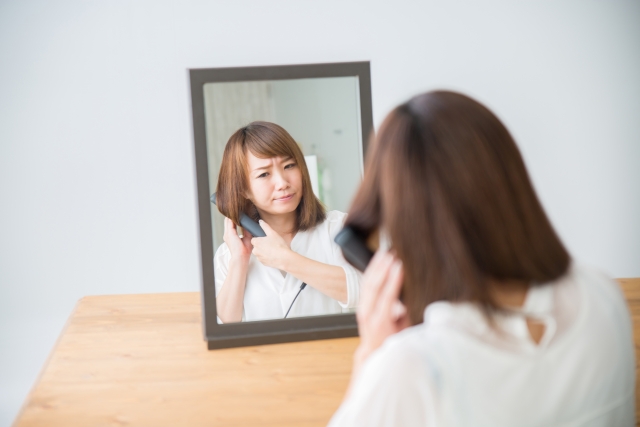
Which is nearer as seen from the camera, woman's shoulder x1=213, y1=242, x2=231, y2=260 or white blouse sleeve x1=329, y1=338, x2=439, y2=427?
white blouse sleeve x1=329, y1=338, x2=439, y2=427

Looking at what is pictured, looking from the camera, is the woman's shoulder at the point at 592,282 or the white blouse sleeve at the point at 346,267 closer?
the woman's shoulder at the point at 592,282

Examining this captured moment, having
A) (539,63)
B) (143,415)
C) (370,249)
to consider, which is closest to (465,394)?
(370,249)

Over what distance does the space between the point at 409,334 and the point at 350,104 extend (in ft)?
2.20

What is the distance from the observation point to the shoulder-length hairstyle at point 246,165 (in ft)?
3.74

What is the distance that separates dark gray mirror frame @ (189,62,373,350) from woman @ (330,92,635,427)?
503 millimetres

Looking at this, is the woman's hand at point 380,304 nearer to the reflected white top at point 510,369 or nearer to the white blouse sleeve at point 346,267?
the reflected white top at point 510,369

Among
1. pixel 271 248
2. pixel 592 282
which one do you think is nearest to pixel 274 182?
pixel 271 248

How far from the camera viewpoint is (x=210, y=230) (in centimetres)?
116

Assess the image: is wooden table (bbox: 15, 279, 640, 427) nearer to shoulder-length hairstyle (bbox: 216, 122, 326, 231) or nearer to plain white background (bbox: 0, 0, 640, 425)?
shoulder-length hairstyle (bbox: 216, 122, 326, 231)

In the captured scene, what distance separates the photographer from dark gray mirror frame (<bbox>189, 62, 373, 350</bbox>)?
113cm

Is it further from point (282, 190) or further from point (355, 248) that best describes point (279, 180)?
point (355, 248)

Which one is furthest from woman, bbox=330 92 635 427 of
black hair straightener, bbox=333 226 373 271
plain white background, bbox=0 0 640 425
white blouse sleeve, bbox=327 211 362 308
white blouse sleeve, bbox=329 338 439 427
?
plain white background, bbox=0 0 640 425

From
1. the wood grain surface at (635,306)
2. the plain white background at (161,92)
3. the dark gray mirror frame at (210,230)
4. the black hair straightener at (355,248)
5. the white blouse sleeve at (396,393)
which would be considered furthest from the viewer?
the plain white background at (161,92)

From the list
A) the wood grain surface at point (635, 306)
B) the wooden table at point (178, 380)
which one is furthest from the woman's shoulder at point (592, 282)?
the wooden table at point (178, 380)
